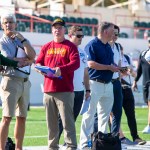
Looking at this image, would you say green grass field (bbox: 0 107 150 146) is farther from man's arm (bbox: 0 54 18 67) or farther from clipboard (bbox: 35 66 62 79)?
man's arm (bbox: 0 54 18 67)

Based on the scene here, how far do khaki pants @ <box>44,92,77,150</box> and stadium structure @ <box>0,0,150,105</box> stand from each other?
52.8 feet

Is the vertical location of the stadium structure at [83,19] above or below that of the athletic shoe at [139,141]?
above

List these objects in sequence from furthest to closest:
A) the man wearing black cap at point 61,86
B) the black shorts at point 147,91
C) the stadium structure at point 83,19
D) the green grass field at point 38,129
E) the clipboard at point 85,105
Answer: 1. the stadium structure at point 83,19
2. the black shorts at point 147,91
3. the green grass field at point 38,129
4. the clipboard at point 85,105
5. the man wearing black cap at point 61,86

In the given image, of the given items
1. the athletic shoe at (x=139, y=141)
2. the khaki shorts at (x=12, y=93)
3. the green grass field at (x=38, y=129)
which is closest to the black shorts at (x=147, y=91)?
the green grass field at (x=38, y=129)

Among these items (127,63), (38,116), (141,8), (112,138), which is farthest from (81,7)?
(112,138)

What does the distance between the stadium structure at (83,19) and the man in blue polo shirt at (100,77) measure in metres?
14.9

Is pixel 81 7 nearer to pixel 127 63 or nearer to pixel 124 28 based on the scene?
pixel 124 28

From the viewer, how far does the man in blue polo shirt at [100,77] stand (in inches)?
378

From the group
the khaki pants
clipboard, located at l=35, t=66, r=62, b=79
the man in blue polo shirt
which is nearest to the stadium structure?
the man in blue polo shirt

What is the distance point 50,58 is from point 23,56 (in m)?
0.39

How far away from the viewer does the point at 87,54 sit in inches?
384

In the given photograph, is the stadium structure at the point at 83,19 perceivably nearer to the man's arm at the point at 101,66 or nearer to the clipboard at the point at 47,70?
the man's arm at the point at 101,66

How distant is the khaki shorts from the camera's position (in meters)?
8.26

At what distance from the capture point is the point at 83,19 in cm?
3556
